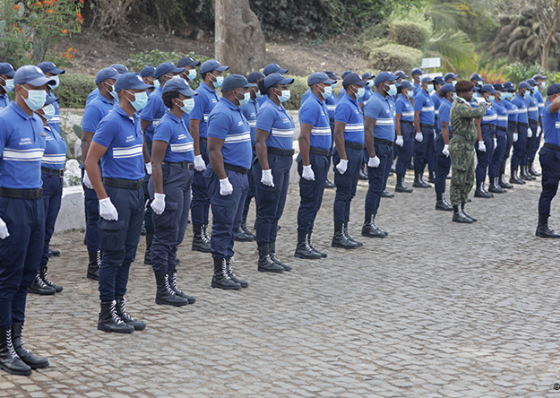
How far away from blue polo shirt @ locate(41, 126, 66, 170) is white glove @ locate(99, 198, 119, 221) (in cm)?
169

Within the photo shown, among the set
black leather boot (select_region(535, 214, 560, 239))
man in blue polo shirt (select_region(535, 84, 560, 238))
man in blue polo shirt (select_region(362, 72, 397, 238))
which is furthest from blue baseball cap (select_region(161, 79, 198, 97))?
black leather boot (select_region(535, 214, 560, 239))

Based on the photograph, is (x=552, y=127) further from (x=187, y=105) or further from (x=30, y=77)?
(x=30, y=77)

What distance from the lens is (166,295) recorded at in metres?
6.14

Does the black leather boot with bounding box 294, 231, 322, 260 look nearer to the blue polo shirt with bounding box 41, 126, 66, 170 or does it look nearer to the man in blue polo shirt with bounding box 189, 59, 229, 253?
the man in blue polo shirt with bounding box 189, 59, 229, 253

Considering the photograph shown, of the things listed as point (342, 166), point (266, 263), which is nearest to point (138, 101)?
point (266, 263)

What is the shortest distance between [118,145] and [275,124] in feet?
8.32

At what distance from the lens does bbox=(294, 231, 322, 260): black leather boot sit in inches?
325

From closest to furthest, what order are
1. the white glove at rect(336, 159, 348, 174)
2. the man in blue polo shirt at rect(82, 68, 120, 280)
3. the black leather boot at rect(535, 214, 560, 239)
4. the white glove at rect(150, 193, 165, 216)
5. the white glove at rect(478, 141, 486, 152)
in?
1. the white glove at rect(150, 193, 165, 216)
2. the man in blue polo shirt at rect(82, 68, 120, 280)
3. the white glove at rect(336, 159, 348, 174)
4. the black leather boot at rect(535, 214, 560, 239)
5. the white glove at rect(478, 141, 486, 152)

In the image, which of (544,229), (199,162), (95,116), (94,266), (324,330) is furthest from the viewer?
(544,229)

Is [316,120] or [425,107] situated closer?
[316,120]

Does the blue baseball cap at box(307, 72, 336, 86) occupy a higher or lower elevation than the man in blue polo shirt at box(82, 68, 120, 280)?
higher

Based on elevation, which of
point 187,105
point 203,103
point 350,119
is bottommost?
point 350,119

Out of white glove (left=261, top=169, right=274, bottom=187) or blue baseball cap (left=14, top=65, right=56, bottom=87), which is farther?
white glove (left=261, top=169, right=274, bottom=187)

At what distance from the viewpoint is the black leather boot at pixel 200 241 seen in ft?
27.5
